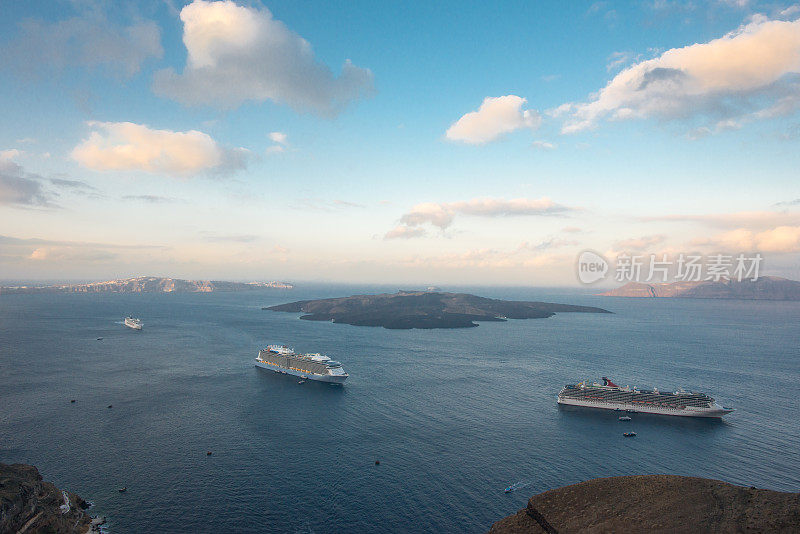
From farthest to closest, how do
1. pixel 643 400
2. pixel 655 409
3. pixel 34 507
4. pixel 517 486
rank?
pixel 643 400, pixel 655 409, pixel 517 486, pixel 34 507

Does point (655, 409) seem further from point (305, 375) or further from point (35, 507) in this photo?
point (35, 507)

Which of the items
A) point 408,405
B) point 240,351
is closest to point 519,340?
point 408,405

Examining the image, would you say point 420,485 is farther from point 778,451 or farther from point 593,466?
point 778,451

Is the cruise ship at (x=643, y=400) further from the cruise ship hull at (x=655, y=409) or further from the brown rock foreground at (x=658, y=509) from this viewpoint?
the brown rock foreground at (x=658, y=509)

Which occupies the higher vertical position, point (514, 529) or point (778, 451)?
point (514, 529)

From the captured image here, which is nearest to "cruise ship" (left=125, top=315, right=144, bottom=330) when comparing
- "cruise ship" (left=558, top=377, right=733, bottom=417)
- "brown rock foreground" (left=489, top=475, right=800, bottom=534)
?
"cruise ship" (left=558, top=377, right=733, bottom=417)

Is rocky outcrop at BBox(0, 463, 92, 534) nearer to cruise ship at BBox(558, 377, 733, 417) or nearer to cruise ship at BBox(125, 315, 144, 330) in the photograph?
cruise ship at BBox(558, 377, 733, 417)

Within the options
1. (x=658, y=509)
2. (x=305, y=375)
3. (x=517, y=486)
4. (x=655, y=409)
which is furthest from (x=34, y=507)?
(x=655, y=409)
